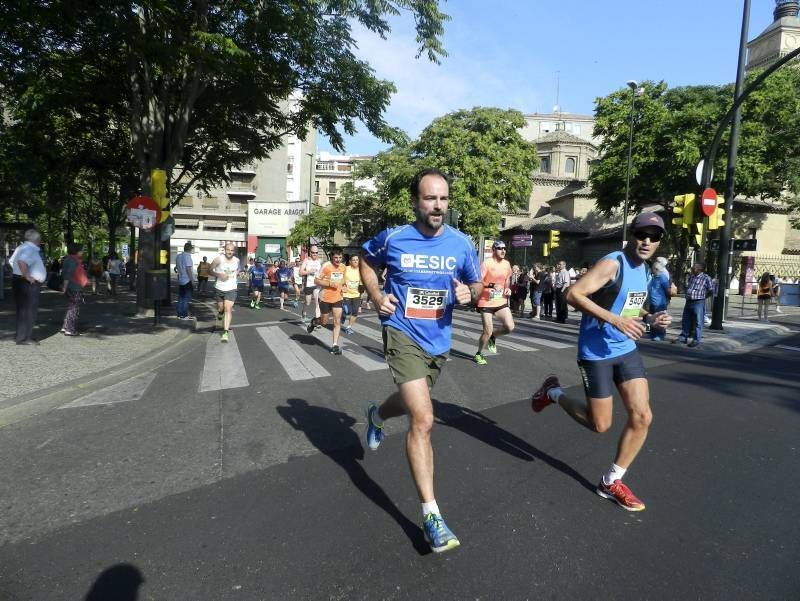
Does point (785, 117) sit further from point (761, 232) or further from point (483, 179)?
point (483, 179)

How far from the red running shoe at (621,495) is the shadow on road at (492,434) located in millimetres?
119

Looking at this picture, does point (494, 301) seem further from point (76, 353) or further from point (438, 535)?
point (76, 353)

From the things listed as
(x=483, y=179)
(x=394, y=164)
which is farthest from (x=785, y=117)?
(x=394, y=164)

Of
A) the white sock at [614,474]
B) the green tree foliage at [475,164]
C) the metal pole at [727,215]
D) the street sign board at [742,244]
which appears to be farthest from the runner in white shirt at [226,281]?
the green tree foliage at [475,164]

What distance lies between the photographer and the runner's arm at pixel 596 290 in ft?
11.4

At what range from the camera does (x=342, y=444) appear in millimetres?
4648

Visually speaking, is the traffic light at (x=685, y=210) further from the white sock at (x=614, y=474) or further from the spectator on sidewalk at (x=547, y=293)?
the white sock at (x=614, y=474)

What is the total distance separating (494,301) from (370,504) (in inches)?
194

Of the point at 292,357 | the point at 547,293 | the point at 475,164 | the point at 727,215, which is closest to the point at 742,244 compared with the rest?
the point at 727,215

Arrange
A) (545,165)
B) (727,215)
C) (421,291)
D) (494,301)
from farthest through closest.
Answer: (545,165) → (727,215) → (494,301) → (421,291)

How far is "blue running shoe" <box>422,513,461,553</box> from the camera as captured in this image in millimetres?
2877

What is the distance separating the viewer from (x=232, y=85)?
14.8 metres

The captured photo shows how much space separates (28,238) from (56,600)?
838cm

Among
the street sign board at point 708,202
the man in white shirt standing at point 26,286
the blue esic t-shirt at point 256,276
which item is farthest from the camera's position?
the blue esic t-shirt at point 256,276
